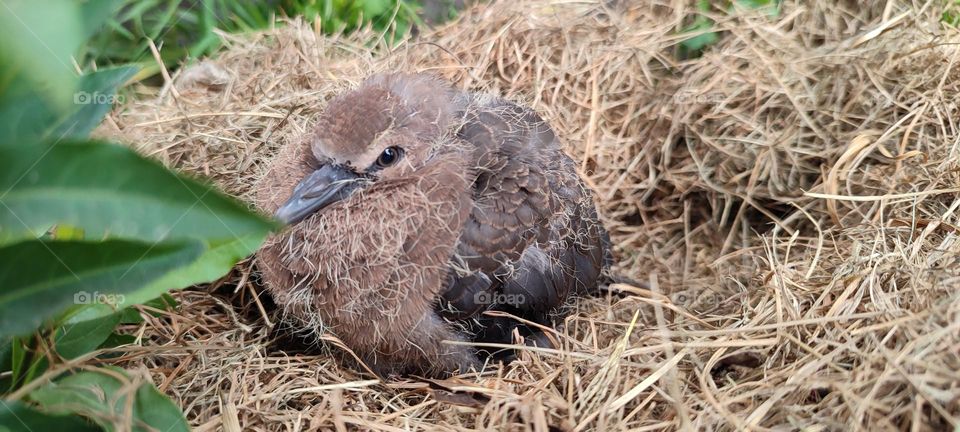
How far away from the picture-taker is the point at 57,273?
1.22 metres

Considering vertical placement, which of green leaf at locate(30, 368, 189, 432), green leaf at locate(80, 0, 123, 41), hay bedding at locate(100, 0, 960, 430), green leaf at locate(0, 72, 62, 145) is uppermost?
green leaf at locate(80, 0, 123, 41)

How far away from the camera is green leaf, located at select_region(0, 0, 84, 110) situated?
40.8 inches

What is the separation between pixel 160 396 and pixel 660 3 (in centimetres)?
260

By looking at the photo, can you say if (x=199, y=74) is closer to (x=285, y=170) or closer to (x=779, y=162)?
(x=285, y=170)

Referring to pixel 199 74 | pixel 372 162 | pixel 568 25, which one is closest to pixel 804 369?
pixel 372 162

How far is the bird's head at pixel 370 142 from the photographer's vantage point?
68.6 inches

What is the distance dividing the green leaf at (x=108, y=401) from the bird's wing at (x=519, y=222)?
0.74 meters

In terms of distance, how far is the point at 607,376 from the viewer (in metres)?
1.73

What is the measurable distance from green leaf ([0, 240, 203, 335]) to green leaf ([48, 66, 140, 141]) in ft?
0.85
